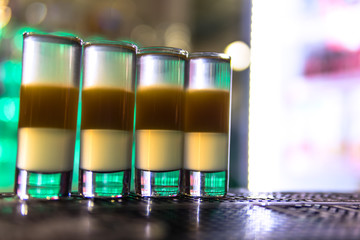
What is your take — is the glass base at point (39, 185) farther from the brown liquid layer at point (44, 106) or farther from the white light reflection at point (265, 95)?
the white light reflection at point (265, 95)

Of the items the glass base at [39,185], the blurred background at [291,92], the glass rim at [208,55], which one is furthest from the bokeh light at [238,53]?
the glass base at [39,185]

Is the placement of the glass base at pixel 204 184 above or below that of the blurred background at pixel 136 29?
below

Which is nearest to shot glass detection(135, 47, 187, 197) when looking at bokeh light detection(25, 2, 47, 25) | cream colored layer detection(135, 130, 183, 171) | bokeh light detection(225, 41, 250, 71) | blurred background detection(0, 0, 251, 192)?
cream colored layer detection(135, 130, 183, 171)

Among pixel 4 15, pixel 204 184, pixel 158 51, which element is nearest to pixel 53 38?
pixel 158 51

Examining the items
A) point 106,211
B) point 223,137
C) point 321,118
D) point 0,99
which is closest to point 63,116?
point 106,211

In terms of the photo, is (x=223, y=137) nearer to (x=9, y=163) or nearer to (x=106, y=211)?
(x=106, y=211)

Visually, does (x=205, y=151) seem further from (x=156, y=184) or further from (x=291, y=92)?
(x=291, y=92)
